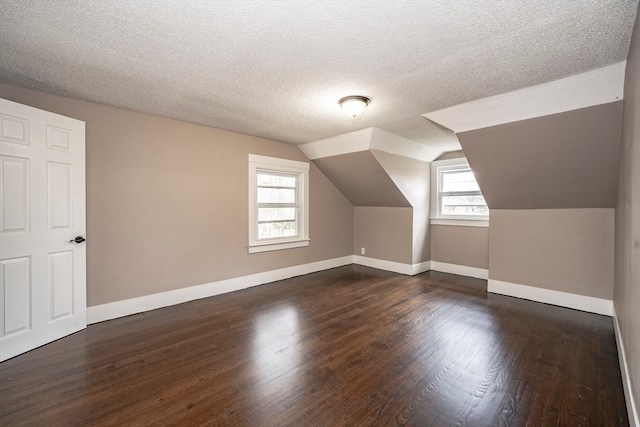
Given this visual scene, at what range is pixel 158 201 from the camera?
355 cm

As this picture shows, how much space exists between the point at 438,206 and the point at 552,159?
240 cm

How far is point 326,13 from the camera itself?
168 cm

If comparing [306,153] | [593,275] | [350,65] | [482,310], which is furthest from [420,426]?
[306,153]

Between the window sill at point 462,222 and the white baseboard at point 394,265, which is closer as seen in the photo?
the window sill at point 462,222

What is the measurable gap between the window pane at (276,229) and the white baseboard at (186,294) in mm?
585

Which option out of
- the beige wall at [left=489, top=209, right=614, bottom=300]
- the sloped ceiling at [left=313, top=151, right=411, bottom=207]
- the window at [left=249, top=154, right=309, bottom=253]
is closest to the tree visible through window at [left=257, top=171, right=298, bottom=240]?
the window at [left=249, top=154, right=309, bottom=253]

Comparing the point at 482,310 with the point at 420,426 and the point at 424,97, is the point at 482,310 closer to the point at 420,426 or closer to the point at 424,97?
the point at 420,426

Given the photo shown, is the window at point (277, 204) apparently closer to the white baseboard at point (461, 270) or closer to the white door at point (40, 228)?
the white door at point (40, 228)

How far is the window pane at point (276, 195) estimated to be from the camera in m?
4.70

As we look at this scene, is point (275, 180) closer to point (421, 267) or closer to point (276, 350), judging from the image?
point (276, 350)

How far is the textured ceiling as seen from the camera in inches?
65.4

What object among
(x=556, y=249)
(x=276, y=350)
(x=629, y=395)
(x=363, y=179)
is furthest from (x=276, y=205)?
(x=629, y=395)

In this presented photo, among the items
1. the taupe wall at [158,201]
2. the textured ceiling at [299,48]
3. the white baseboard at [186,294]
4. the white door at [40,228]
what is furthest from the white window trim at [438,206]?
the white door at [40,228]

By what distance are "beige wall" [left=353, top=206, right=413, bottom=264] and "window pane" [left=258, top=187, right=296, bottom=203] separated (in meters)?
1.67
